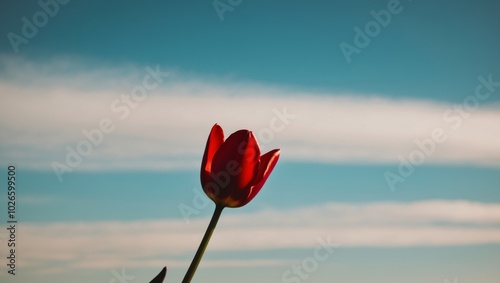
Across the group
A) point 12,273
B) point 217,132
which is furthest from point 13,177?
point 217,132

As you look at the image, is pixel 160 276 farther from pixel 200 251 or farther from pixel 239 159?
pixel 239 159

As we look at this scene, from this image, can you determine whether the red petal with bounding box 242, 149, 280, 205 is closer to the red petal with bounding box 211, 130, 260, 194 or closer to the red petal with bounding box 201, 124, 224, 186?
the red petal with bounding box 211, 130, 260, 194

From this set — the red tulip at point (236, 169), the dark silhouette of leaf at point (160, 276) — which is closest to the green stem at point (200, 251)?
the dark silhouette of leaf at point (160, 276)

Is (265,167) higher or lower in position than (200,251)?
higher

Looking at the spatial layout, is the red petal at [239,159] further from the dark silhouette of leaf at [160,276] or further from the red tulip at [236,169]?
the dark silhouette of leaf at [160,276]

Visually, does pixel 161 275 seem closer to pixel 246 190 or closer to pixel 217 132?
pixel 246 190

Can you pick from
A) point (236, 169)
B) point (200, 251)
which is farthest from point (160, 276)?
point (236, 169)

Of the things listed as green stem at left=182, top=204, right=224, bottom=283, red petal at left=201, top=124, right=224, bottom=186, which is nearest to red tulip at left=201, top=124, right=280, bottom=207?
red petal at left=201, top=124, right=224, bottom=186
